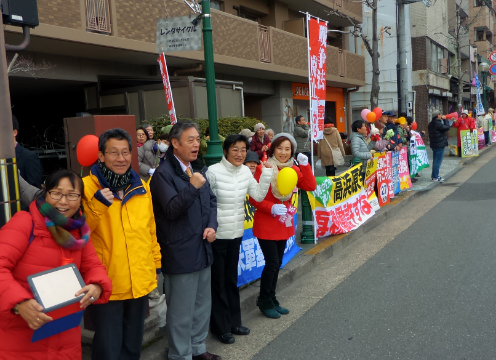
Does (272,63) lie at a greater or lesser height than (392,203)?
greater

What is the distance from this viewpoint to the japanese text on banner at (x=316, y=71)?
7.11m

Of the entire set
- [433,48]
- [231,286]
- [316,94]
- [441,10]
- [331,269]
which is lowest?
[331,269]

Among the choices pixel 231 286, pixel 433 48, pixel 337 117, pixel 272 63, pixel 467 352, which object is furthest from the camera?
pixel 433 48

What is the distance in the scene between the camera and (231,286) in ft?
13.6

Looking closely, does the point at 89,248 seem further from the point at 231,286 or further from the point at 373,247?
A: the point at 373,247

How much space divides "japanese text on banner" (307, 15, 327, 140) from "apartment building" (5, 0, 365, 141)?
14.0ft

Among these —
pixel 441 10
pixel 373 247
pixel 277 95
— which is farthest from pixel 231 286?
pixel 441 10

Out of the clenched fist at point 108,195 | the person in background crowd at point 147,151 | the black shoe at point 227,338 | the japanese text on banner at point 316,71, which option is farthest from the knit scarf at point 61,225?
the person in background crowd at point 147,151

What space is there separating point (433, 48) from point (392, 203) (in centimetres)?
2279

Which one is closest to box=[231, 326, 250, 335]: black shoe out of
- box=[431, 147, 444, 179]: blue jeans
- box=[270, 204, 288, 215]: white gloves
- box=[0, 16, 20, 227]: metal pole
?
box=[270, 204, 288, 215]: white gloves

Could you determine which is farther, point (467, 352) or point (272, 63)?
point (272, 63)

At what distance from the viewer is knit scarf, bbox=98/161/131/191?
2.91 metres

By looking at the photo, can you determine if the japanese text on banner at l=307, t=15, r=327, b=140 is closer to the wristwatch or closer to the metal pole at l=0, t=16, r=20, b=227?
the metal pole at l=0, t=16, r=20, b=227

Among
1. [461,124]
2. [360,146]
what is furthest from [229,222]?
[461,124]
